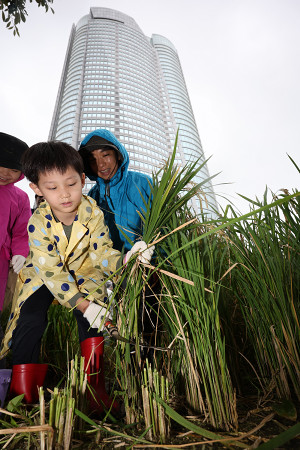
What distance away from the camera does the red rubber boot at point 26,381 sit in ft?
2.71

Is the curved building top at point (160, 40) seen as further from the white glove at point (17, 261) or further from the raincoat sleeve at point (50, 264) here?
the raincoat sleeve at point (50, 264)

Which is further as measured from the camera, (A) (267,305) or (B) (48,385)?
(B) (48,385)

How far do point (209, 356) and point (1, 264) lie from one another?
1.45 meters

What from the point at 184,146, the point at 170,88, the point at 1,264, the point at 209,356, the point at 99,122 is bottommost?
the point at 209,356


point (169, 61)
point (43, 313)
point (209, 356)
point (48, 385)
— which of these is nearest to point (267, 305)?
point (209, 356)

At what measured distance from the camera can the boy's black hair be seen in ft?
3.35

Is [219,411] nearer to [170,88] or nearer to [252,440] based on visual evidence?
[252,440]

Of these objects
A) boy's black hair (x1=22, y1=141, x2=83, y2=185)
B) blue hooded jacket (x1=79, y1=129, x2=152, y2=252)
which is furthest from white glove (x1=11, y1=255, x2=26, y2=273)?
boy's black hair (x1=22, y1=141, x2=83, y2=185)

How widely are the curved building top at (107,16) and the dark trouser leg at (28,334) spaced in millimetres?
74857

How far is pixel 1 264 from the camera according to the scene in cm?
162

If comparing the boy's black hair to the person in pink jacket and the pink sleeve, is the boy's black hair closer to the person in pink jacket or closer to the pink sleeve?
the person in pink jacket

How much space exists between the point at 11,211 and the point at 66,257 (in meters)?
0.83

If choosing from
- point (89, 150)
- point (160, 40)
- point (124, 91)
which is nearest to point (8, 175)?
point (89, 150)

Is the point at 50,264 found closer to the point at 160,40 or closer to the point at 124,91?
the point at 124,91
